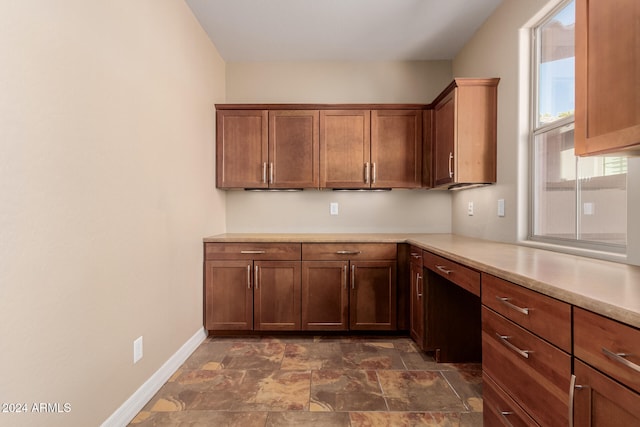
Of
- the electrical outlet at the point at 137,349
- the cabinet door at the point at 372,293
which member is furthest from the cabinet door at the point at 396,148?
the electrical outlet at the point at 137,349

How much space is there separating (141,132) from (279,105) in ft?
4.95

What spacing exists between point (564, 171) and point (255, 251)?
2.39 meters

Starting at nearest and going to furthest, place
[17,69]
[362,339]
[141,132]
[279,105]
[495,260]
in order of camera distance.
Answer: [17,69], [495,260], [141,132], [362,339], [279,105]

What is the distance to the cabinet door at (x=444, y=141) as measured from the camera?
2.52 m

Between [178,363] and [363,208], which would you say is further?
[363,208]

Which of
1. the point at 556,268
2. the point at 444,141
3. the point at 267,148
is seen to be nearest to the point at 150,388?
the point at 267,148

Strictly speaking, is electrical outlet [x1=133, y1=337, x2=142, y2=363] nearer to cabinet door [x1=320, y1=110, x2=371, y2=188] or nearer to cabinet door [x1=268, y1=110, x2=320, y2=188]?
cabinet door [x1=268, y1=110, x2=320, y2=188]

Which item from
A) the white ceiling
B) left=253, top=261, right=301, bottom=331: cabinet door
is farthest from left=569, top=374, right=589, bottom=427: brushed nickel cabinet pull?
the white ceiling

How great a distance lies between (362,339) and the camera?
2.79 meters

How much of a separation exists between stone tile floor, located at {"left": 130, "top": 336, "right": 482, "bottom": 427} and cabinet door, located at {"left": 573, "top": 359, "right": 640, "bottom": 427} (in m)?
0.93

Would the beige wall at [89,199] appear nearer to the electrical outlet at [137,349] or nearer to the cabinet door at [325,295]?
the electrical outlet at [137,349]

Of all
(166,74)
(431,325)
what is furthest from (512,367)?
(166,74)

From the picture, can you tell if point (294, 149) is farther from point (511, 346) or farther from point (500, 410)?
point (500, 410)

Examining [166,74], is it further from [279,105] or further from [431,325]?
[431,325]
